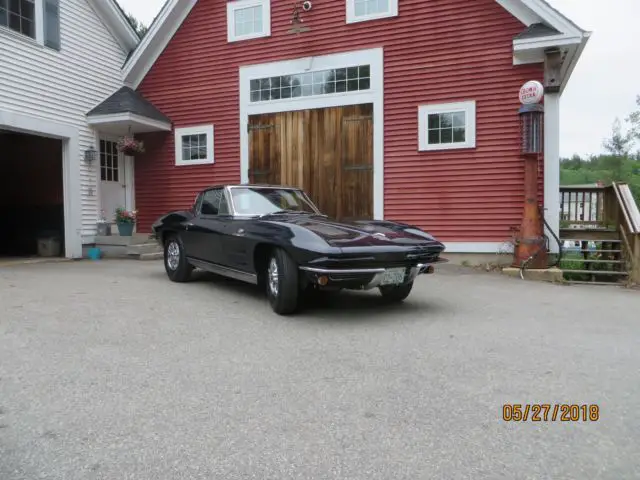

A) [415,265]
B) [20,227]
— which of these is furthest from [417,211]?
[20,227]

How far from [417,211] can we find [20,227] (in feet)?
A: 32.7

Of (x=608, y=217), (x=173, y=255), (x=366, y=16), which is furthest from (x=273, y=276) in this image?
(x=608, y=217)

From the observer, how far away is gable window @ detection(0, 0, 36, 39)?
30.8 ft

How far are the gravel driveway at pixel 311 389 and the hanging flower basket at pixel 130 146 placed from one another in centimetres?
664

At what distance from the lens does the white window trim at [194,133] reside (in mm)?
11859

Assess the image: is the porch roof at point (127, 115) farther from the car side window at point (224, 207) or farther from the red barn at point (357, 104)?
the car side window at point (224, 207)

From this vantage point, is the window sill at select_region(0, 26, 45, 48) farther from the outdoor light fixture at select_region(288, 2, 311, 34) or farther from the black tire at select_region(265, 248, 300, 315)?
the black tire at select_region(265, 248, 300, 315)

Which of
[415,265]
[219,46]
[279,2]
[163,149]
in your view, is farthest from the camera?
[163,149]

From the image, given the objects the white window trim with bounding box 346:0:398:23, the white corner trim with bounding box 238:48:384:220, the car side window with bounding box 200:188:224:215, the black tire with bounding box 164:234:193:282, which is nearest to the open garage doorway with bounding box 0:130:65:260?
the white corner trim with bounding box 238:48:384:220

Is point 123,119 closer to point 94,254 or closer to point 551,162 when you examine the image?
point 94,254

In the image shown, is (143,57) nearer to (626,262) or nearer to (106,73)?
(106,73)

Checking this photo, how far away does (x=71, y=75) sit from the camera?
11078mm

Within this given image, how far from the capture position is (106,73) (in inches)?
481
